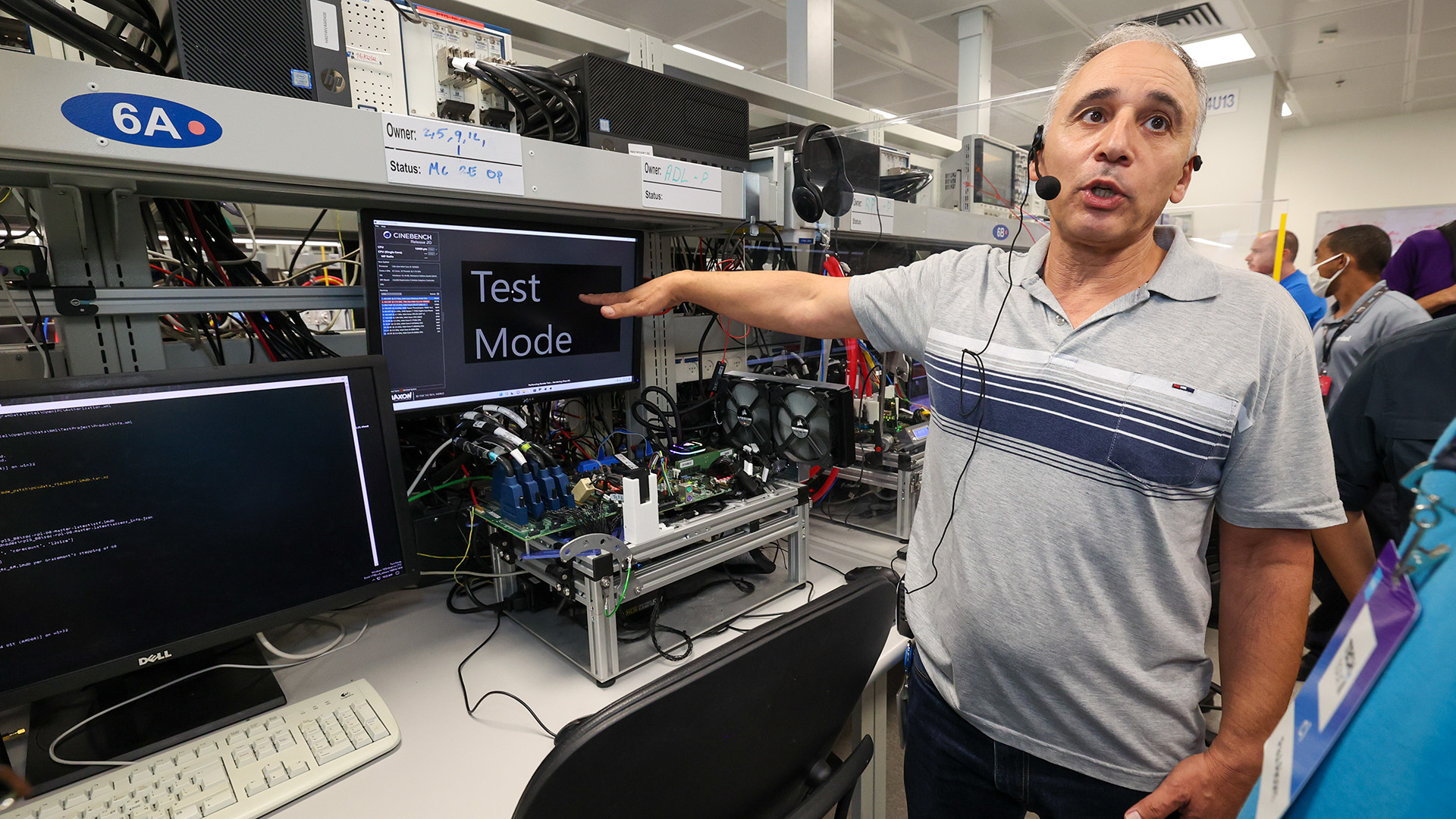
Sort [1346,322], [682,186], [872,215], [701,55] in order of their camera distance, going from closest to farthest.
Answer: [682,186], [872,215], [701,55], [1346,322]

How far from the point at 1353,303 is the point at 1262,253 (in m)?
1.70

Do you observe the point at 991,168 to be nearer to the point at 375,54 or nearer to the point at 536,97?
the point at 536,97

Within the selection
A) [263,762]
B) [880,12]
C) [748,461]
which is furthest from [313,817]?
[880,12]

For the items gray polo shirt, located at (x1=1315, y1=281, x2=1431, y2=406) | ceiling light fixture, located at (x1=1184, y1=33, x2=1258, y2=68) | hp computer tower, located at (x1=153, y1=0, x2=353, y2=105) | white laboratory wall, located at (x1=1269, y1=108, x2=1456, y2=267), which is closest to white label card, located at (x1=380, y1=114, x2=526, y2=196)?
hp computer tower, located at (x1=153, y1=0, x2=353, y2=105)

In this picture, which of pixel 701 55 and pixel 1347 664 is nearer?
pixel 1347 664

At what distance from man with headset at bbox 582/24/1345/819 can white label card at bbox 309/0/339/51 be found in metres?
0.97

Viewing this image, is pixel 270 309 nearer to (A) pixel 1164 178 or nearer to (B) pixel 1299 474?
(A) pixel 1164 178

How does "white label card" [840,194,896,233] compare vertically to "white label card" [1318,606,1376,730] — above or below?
above

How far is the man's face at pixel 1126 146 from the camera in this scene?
2.76 feet

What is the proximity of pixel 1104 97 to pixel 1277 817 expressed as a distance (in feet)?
2.94

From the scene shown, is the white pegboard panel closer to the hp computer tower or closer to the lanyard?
the hp computer tower

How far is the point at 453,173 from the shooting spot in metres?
0.92

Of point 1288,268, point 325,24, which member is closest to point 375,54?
point 325,24

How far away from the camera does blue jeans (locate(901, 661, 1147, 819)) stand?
880 mm
